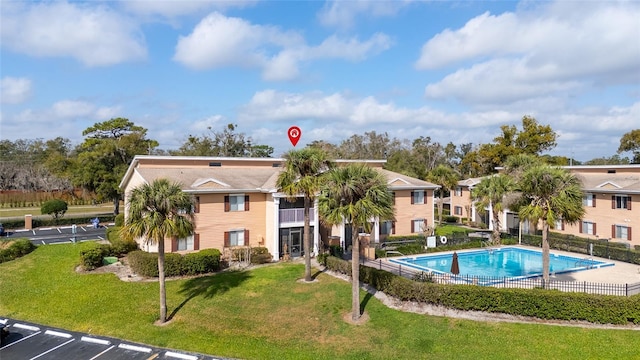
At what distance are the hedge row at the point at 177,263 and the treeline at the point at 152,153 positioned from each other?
1638 cm

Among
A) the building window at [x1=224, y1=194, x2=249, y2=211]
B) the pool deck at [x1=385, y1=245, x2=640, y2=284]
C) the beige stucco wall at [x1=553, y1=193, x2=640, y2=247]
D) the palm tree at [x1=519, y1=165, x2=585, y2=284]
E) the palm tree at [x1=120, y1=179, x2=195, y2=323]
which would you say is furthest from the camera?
the beige stucco wall at [x1=553, y1=193, x2=640, y2=247]

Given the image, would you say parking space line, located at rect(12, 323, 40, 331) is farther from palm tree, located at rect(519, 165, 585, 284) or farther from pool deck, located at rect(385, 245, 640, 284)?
pool deck, located at rect(385, 245, 640, 284)

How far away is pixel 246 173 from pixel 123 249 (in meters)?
11.4

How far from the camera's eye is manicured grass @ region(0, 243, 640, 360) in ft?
55.7

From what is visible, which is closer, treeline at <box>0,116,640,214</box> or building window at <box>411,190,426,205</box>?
building window at <box>411,190,426,205</box>

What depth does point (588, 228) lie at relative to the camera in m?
38.8

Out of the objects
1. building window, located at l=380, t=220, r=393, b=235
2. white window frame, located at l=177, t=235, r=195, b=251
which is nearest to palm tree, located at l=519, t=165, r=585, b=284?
building window, located at l=380, t=220, r=393, b=235

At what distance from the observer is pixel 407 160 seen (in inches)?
2913

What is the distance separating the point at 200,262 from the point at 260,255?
4777 millimetres

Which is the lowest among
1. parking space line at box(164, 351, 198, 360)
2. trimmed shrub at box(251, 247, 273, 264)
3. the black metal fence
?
parking space line at box(164, 351, 198, 360)

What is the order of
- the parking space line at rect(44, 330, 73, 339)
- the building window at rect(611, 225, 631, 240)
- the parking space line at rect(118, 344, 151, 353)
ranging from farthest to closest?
the building window at rect(611, 225, 631, 240) < the parking space line at rect(44, 330, 73, 339) < the parking space line at rect(118, 344, 151, 353)

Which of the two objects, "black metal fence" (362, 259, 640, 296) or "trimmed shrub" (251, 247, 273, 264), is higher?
"trimmed shrub" (251, 247, 273, 264)

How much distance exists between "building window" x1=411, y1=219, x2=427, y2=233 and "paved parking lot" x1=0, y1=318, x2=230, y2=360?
26.5 m

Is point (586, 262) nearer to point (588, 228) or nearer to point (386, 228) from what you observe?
point (588, 228)
